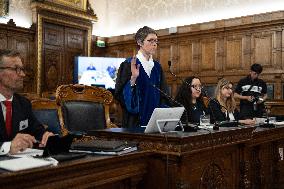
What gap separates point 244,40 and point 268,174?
192 inches

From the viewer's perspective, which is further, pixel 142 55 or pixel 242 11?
pixel 242 11

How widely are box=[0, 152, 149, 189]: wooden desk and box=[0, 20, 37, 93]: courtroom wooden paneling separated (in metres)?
6.79

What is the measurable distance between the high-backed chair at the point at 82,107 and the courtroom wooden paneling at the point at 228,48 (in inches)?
198

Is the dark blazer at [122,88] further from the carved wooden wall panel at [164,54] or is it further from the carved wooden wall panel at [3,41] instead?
the carved wooden wall panel at [164,54]

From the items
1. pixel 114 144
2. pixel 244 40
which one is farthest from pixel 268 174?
pixel 244 40

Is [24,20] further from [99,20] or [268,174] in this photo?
[268,174]

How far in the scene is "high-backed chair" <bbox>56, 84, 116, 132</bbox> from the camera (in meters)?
3.10

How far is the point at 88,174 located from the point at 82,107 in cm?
150

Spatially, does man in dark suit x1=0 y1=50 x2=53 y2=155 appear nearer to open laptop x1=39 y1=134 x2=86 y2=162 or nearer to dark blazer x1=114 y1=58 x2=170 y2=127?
open laptop x1=39 y1=134 x2=86 y2=162

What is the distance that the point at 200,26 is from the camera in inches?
335

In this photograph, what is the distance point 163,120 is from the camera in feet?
7.39

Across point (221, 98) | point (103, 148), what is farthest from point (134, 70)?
point (221, 98)

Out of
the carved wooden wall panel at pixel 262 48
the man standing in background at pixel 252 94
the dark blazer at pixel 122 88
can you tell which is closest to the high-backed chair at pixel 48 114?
the dark blazer at pixel 122 88

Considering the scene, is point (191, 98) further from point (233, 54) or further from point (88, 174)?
point (233, 54)
